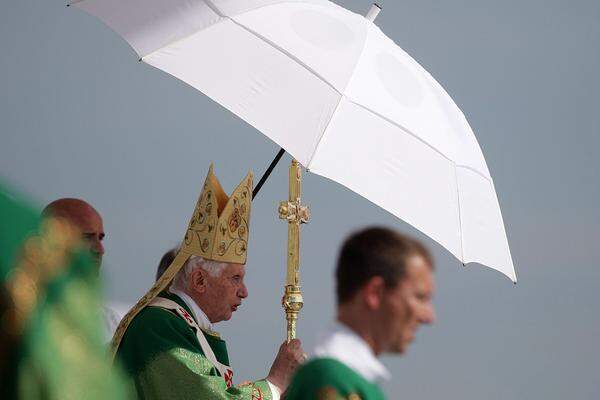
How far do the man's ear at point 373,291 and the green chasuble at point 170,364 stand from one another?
6.87 ft

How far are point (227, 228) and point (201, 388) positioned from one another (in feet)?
2.67

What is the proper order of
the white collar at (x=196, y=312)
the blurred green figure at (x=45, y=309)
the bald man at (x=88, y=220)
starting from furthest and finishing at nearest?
the bald man at (x=88, y=220) < the white collar at (x=196, y=312) < the blurred green figure at (x=45, y=309)

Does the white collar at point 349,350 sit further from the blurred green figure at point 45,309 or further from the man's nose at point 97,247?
the man's nose at point 97,247

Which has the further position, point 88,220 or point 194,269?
point 88,220

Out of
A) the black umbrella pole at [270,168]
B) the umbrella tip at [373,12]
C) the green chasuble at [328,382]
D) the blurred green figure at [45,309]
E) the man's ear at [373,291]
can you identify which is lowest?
the blurred green figure at [45,309]

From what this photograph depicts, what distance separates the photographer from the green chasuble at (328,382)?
2273 millimetres

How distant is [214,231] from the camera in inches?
191

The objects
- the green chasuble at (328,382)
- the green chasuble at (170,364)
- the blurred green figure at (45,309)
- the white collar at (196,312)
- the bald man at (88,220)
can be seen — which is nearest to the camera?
the blurred green figure at (45,309)

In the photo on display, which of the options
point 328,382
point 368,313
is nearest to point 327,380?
point 328,382

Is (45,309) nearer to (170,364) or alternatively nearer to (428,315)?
(428,315)

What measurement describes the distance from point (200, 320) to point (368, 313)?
2.37 meters

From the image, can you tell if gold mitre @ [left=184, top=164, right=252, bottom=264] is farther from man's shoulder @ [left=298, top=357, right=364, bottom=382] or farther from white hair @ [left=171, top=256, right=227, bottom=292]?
man's shoulder @ [left=298, top=357, right=364, bottom=382]

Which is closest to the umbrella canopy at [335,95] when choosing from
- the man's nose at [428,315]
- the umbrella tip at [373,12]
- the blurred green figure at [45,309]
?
the umbrella tip at [373,12]

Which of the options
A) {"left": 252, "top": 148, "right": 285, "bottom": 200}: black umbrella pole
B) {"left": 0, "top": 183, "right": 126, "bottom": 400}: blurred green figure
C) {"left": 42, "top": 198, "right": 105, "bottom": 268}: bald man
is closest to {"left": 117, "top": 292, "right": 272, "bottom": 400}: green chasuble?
{"left": 42, "top": 198, "right": 105, "bottom": 268}: bald man
